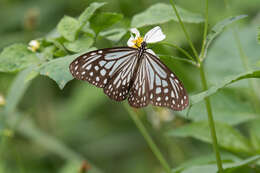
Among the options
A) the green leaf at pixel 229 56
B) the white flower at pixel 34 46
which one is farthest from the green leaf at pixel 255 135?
the white flower at pixel 34 46

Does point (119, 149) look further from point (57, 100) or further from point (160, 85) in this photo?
point (160, 85)

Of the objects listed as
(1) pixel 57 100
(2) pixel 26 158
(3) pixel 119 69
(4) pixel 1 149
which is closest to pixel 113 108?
(1) pixel 57 100

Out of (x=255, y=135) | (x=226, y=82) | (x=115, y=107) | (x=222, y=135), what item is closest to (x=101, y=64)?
(x=226, y=82)

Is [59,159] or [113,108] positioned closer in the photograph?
[59,159]

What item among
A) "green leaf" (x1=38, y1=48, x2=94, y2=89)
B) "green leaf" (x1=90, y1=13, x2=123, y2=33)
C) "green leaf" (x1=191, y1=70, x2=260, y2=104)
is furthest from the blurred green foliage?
"green leaf" (x1=191, y1=70, x2=260, y2=104)

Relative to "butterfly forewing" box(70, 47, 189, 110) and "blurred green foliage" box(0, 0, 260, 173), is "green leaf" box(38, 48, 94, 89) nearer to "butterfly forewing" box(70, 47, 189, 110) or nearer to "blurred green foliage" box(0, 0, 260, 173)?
"butterfly forewing" box(70, 47, 189, 110)

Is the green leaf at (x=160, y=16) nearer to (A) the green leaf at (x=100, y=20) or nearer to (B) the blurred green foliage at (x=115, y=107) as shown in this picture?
(B) the blurred green foliage at (x=115, y=107)
